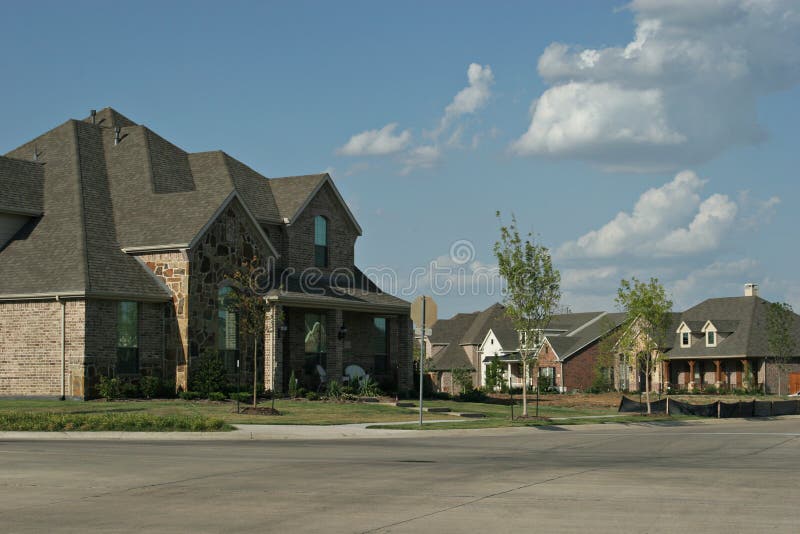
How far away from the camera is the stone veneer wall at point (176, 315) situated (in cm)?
A: 3700

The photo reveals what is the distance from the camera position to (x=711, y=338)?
75.4 meters

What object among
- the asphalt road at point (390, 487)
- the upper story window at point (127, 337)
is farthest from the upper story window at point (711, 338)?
the asphalt road at point (390, 487)

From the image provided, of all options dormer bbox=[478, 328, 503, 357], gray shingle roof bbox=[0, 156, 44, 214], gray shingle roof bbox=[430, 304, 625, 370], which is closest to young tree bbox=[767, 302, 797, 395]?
gray shingle roof bbox=[430, 304, 625, 370]

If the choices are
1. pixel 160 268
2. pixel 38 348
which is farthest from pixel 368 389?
pixel 38 348

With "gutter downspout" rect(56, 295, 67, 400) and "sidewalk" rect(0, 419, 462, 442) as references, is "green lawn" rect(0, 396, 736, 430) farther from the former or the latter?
"sidewalk" rect(0, 419, 462, 442)

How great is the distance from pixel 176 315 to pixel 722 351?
48.6 m

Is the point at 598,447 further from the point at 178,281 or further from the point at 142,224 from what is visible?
the point at 142,224

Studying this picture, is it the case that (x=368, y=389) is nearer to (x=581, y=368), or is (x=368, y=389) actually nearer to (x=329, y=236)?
(x=329, y=236)

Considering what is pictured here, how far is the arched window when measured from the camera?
38750 mm

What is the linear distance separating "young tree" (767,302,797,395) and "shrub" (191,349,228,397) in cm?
4343

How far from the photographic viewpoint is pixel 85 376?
34375 millimetres

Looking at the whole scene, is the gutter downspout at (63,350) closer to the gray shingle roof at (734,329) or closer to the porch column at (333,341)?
the porch column at (333,341)

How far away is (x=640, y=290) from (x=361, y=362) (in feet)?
43.1

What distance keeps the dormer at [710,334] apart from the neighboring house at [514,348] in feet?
22.1
